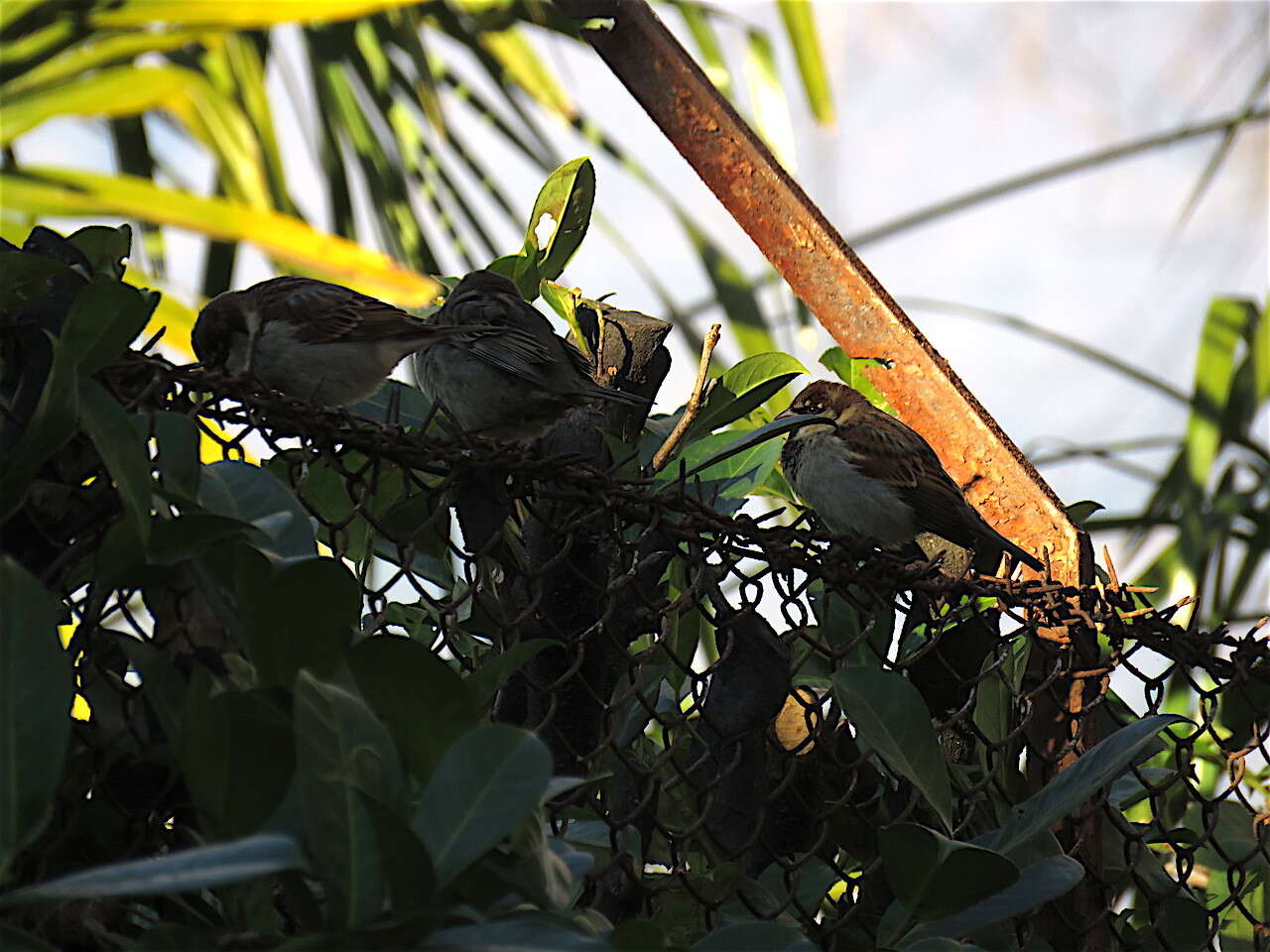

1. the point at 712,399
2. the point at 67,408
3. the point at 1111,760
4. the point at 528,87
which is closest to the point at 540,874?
the point at 67,408

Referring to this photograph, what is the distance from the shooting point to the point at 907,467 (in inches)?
68.5

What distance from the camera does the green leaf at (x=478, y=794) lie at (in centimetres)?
47

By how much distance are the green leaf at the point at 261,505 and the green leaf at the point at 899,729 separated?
0.33 metres

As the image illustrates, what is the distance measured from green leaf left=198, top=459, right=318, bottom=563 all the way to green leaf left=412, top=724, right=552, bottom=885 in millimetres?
155

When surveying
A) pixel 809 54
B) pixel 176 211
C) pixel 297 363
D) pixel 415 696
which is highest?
pixel 176 211

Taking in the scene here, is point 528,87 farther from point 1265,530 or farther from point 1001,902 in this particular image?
point 1001,902

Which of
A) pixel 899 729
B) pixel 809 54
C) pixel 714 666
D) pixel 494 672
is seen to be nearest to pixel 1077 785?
pixel 899 729

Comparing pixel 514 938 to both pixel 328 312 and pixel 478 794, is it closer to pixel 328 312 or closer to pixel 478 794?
pixel 478 794

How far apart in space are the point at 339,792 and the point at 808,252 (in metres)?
0.89

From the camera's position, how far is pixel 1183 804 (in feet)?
4.36

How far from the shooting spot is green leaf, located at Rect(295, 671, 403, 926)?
46cm

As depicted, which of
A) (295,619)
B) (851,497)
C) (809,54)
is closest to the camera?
(295,619)

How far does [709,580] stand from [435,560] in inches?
8.3

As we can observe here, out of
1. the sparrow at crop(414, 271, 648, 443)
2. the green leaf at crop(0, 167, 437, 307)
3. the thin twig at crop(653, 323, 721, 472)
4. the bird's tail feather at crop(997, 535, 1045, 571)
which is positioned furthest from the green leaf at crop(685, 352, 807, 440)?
the green leaf at crop(0, 167, 437, 307)
